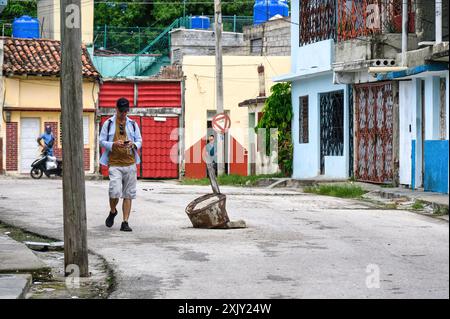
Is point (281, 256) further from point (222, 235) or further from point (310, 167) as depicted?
point (310, 167)

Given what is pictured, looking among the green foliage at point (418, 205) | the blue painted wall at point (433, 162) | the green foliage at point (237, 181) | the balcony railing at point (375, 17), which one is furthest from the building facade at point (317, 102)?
the green foliage at point (418, 205)

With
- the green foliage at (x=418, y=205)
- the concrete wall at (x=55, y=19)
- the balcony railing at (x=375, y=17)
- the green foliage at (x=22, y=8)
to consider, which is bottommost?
the green foliage at (x=418, y=205)

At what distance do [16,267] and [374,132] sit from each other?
16.5m

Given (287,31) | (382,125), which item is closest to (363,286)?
(382,125)

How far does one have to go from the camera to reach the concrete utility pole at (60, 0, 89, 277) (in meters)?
10.6

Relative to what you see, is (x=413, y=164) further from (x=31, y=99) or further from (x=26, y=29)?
(x=26, y=29)

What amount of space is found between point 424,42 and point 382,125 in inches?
130

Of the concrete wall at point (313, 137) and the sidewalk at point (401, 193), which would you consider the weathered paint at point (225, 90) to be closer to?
the concrete wall at point (313, 137)

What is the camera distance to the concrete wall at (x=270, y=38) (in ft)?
148

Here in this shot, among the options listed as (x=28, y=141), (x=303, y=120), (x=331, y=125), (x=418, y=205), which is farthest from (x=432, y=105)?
(x=28, y=141)

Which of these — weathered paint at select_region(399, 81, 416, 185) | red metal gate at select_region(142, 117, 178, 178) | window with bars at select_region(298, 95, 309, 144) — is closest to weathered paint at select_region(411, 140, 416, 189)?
weathered paint at select_region(399, 81, 416, 185)

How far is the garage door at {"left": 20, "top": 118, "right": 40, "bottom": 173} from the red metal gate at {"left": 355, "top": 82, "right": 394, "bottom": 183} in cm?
1568

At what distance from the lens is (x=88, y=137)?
132 ft

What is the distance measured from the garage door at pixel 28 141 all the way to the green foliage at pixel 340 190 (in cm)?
1640
